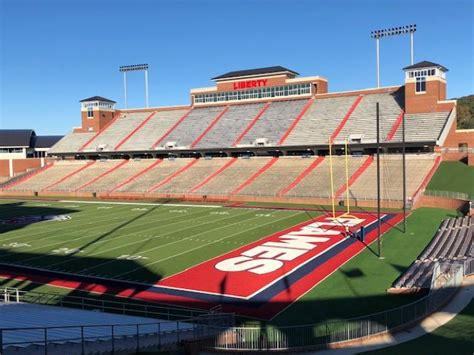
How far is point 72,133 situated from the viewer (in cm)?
7262

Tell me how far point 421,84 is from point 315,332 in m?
42.7

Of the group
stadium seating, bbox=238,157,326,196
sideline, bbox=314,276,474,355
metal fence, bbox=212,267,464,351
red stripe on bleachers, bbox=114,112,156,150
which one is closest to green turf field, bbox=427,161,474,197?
stadium seating, bbox=238,157,326,196

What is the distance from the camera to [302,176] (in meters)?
46.8

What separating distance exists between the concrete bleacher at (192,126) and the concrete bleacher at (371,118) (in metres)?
18.5

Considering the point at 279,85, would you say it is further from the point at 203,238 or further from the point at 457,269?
the point at 457,269

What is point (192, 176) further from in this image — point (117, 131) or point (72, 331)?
point (72, 331)

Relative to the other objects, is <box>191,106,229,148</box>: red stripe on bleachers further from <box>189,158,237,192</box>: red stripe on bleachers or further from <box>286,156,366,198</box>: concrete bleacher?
<box>286,156,366,198</box>: concrete bleacher

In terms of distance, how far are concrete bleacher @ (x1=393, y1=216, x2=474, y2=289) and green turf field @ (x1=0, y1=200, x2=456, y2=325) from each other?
60 centimetres

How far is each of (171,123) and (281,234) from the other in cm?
4129

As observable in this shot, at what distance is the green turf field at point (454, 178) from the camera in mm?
38956

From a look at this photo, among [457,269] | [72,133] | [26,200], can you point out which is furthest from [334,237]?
[72,133]

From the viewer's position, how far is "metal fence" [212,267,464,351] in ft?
39.5

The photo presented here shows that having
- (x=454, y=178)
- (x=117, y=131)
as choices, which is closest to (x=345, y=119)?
(x=454, y=178)

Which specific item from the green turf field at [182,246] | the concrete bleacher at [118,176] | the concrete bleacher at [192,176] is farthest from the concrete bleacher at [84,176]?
the green turf field at [182,246]
